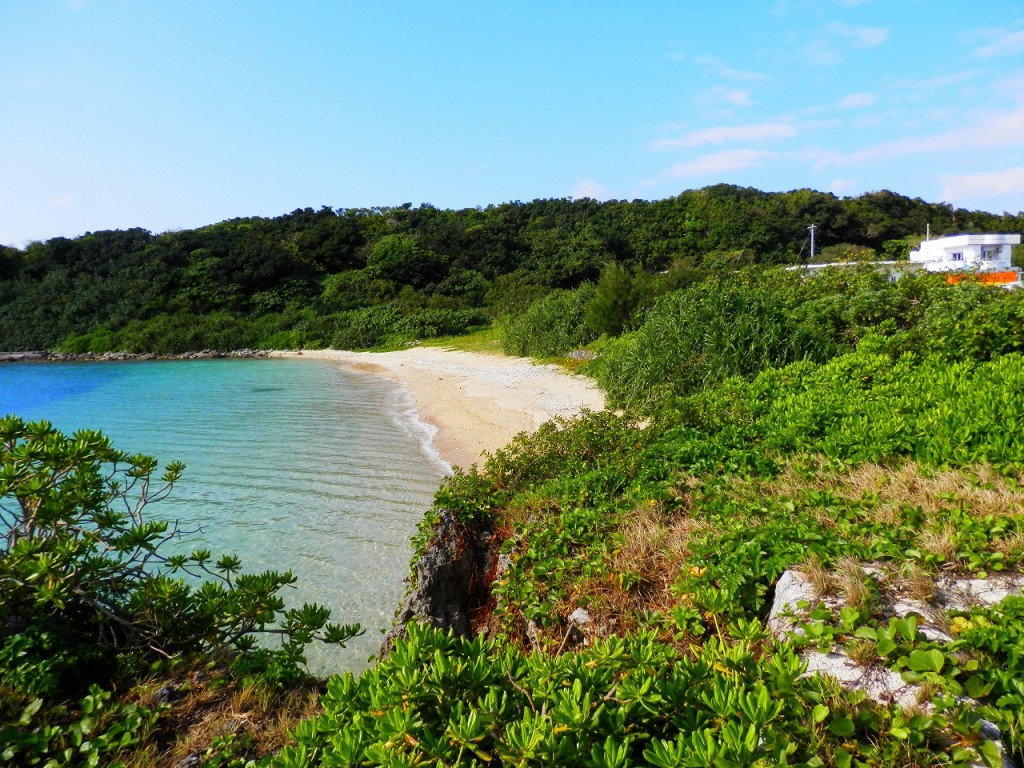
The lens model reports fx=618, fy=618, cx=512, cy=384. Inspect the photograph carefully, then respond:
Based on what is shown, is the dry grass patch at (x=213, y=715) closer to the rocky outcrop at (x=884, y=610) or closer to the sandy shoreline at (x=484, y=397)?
the rocky outcrop at (x=884, y=610)

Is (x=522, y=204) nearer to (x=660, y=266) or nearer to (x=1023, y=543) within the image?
(x=660, y=266)

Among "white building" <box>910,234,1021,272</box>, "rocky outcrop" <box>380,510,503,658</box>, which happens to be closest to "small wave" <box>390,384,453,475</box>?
"rocky outcrop" <box>380,510,503,658</box>

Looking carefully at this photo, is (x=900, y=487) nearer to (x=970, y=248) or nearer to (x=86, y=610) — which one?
(x=86, y=610)

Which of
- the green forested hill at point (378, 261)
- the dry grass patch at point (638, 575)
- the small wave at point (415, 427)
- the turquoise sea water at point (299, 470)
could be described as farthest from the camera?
the green forested hill at point (378, 261)

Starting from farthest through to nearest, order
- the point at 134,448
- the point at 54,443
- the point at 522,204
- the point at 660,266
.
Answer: the point at 522,204 → the point at 660,266 → the point at 134,448 → the point at 54,443

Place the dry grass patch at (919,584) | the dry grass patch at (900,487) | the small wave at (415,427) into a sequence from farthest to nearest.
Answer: the small wave at (415,427) → the dry grass patch at (900,487) → the dry grass patch at (919,584)

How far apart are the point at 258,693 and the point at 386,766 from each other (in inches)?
69.9

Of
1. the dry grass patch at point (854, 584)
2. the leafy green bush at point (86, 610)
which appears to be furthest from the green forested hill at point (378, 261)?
the dry grass patch at point (854, 584)

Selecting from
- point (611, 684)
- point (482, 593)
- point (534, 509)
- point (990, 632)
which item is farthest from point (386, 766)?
point (534, 509)

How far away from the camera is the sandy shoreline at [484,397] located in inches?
464

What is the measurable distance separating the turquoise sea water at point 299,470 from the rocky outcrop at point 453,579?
0.64 metres

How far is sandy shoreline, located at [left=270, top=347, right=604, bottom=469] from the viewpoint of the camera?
11.8 metres

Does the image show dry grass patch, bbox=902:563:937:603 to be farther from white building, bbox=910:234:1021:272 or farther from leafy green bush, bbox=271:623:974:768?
white building, bbox=910:234:1021:272

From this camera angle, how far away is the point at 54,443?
3730 mm
